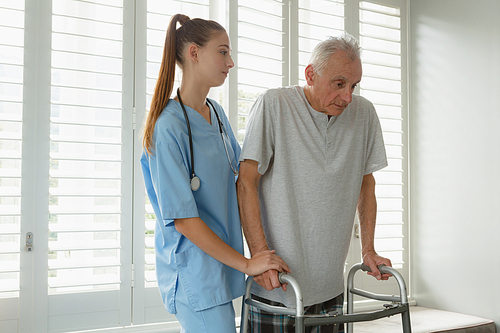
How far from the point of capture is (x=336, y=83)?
1.29 meters

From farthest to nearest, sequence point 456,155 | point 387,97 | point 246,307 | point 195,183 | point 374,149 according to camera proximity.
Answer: point 387,97 < point 456,155 < point 374,149 < point 246,307 < point 195,183

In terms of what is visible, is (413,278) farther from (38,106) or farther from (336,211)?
(38,106)

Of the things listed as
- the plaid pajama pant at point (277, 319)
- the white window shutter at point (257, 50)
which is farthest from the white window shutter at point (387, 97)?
the plaid pajama pant at point (277, 319)

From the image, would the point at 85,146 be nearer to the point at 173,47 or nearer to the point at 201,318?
the point at 173,47

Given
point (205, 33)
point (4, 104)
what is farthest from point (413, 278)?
point (4, 104)

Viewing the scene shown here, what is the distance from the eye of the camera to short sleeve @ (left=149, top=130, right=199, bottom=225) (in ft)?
3.68

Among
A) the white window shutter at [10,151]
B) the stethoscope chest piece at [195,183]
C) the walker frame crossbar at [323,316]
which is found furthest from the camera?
the white window shutter at [10,151]

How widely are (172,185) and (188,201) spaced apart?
0.06 metres

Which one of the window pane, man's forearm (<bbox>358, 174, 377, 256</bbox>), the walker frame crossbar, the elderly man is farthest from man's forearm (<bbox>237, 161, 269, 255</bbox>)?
the window pane

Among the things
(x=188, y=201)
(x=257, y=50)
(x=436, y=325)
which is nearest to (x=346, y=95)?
(x=188, y=201)

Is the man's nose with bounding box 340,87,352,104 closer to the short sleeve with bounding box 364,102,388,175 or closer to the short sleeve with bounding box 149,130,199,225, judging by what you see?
the short sleeve with bounding box 364,102,388,175

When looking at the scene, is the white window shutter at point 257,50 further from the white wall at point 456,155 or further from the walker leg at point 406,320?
the walker leg at point 406,320

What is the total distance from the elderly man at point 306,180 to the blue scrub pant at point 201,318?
0.17 meters

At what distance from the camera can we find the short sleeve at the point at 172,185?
1.12 m
